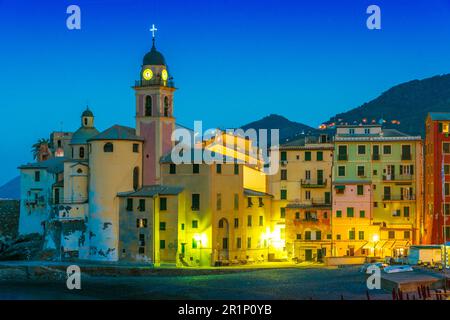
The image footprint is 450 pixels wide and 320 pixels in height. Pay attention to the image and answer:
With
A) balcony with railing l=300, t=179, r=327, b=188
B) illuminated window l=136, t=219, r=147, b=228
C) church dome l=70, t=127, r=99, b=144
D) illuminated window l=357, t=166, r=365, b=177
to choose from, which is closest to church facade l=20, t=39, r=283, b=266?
illuminated window l=136, t=219, r=147, b=228

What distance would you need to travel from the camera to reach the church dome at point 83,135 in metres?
105

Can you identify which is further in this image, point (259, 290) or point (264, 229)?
point (264, 229)

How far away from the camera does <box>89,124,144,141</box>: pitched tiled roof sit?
94.4 metres

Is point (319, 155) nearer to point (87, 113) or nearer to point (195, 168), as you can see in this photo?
point (195, 168)

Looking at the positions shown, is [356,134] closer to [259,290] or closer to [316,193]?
[316,193]

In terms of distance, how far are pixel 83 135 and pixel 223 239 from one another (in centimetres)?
2025

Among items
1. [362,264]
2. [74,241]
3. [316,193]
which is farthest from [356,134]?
[74,241]

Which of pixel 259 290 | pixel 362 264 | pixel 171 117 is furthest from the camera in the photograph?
pixel 171 117

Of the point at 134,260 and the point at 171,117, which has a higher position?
the point at 171,117

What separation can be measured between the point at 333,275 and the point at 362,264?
295 inches

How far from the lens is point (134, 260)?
93.3 meters

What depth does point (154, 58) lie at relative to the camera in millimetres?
97688

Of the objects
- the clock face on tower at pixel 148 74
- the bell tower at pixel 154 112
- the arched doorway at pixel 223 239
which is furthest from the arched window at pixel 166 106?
the arched doorway at pixel 223 239

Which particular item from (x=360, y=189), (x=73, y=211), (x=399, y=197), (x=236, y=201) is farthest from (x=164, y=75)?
(x=399, y=197)
